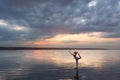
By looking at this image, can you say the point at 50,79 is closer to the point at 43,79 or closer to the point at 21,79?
the point at 43,79

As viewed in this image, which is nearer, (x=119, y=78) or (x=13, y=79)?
(x=13, y=79)

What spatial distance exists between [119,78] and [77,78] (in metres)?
11.2

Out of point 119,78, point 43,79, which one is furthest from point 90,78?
point 43,79

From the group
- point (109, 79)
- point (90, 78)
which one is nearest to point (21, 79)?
point (90, 78)

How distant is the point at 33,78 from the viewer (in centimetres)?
5578

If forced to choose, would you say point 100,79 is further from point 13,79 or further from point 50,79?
point 13,79

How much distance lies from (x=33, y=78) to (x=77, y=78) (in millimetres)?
11165

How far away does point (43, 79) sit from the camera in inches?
2170

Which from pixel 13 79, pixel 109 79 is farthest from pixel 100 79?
pixel 13 79

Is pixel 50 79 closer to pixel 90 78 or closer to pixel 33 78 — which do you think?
pixel 33 78

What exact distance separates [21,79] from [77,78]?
46.1 feet

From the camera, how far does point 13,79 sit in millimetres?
53875

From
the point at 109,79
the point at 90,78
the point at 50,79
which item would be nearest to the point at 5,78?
the point at 50,79

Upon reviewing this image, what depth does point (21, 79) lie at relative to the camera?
54.2 m
